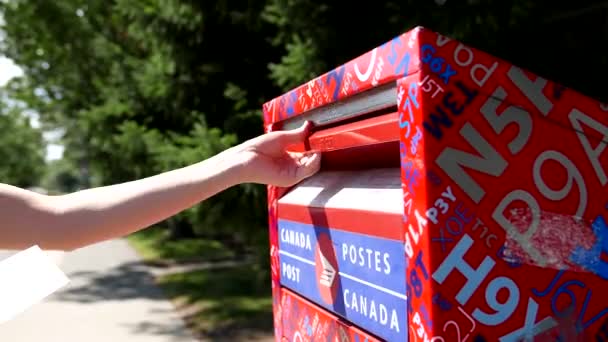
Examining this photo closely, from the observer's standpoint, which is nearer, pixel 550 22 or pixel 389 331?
pixel 389 331

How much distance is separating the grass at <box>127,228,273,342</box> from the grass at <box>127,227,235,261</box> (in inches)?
1.0

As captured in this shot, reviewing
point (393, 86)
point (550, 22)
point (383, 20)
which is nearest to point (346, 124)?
point (393, 86)

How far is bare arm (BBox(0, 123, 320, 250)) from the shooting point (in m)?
1.22

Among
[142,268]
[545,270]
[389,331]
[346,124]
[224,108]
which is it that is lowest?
[142,268]

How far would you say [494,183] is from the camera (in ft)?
3.34

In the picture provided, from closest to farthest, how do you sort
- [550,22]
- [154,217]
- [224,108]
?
[154,217] < [550,22] < [224,108]

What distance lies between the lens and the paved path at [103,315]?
20.4ft

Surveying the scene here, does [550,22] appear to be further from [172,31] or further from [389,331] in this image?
[389,331]

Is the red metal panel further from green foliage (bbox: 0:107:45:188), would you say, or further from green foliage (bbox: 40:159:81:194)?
green foliage (bbox: 40:159:81:194)

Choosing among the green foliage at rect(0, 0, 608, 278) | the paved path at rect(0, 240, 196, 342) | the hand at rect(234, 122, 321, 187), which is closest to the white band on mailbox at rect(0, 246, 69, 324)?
the hand at rect(234, 122, 321, 187)

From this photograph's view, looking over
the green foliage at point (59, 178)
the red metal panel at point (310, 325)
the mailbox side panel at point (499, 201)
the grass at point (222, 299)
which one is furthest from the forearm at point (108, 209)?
the green foliage at point (59, 178)

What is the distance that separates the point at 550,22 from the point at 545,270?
4893 mm

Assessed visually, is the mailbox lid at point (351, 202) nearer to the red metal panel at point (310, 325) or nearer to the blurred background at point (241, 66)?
the red metal panel at point (310, 325)

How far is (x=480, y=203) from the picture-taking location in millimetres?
1005
